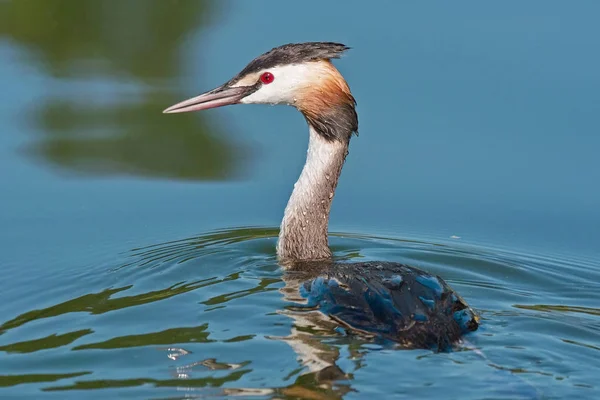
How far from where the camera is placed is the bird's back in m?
6.56

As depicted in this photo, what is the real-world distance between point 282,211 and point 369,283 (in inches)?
79.5

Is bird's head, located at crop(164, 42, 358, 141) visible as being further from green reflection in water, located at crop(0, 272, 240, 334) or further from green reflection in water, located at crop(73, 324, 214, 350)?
green reflection in water, located at crop(73, 324, 214, 350)

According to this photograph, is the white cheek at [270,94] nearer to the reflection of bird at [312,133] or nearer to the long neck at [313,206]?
the reflection of bird at [312,133]

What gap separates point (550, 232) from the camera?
8422 mm

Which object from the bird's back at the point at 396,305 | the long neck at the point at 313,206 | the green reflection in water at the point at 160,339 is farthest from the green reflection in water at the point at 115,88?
the green reflection in water at the point at 160,339

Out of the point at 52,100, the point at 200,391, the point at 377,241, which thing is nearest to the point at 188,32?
the point at 52,100

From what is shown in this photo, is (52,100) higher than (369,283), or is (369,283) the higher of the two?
(52,100)

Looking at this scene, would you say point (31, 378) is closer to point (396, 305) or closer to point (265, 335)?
point (265, 335)

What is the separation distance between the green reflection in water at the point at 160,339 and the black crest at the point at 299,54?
1.96m

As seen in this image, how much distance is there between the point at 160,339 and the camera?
6.61 m

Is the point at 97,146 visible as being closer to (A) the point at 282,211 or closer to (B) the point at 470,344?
(A) the point at 282,211

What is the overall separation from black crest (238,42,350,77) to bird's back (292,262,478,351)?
4.83 ft

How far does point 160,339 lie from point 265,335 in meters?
0.56

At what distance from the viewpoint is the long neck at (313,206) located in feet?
26.7
